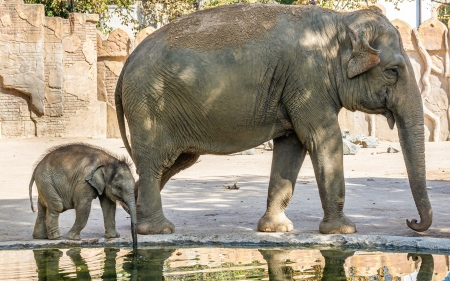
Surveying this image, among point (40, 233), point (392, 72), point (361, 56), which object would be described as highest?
point (361, 56)

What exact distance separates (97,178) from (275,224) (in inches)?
64.7

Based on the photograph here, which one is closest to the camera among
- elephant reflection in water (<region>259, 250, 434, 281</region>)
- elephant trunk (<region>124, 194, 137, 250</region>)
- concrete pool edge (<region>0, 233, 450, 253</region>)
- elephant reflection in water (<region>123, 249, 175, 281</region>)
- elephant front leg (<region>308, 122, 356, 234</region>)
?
elephant reflection in water (<region>259, 250, 434, 281</region>)

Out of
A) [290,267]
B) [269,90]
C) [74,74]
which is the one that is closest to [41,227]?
[269,90]

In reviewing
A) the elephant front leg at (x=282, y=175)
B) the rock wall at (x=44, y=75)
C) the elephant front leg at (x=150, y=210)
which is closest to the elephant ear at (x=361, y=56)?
the elephant front leg at (x=282, y=175)

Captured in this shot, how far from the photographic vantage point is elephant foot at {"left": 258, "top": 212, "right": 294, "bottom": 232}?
25.2 feet

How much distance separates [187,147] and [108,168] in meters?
0.82

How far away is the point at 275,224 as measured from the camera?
25.2 feet

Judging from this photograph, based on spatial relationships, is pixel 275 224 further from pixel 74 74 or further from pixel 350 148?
pixel 74 74

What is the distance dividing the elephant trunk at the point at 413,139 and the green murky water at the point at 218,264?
816mm

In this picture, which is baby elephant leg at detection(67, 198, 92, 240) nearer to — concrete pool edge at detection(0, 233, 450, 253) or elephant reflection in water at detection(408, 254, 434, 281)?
concrete pool edge at detection(0, 233, 450, 253)

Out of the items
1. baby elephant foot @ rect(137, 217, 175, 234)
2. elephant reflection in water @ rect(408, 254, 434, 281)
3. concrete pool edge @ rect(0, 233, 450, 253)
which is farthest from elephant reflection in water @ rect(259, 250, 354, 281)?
baby elephant foot @ rect(137, 217, 175, 234)

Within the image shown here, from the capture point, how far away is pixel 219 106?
7.50 meters

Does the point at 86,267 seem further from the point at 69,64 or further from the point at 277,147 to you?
the point at 69,64

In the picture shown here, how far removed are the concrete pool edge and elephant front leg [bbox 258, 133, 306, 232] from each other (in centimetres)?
55
